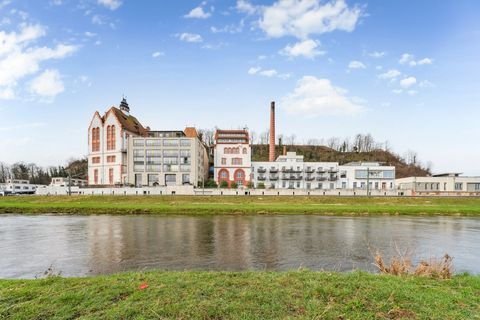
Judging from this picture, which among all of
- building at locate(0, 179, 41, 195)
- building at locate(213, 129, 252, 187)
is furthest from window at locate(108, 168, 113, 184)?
building at locate(0, 179, 41, 195)

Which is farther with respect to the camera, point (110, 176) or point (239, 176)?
point (239, 176)

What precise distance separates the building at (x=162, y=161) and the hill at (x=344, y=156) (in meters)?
60.1

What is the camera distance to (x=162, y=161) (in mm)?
89500

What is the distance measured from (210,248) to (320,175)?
83.1 m

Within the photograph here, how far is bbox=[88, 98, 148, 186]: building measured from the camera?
8969 cm

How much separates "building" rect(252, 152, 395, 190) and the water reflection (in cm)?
6985

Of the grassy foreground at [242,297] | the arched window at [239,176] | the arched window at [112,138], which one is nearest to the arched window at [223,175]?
the arched window at [239,176]

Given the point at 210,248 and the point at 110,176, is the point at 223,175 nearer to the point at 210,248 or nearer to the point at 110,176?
the point at 110,176

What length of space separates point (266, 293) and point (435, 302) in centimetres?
382

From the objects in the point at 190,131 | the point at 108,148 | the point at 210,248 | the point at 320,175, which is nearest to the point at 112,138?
the point at 108,148

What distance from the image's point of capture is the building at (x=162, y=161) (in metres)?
88.9

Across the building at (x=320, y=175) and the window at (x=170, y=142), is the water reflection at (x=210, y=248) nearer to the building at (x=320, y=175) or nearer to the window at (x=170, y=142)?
the window at (x=170, y=142)

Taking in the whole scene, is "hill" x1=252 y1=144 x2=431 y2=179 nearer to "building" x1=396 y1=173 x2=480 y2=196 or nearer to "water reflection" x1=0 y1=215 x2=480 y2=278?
"building" x1=396 y1=173 x2=480 y2=196

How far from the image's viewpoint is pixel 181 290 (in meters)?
7.83
